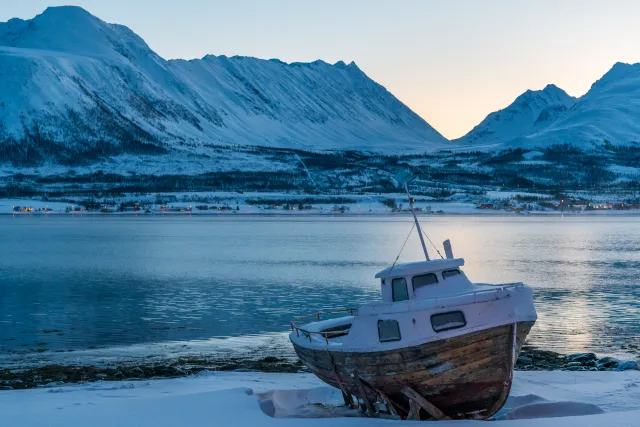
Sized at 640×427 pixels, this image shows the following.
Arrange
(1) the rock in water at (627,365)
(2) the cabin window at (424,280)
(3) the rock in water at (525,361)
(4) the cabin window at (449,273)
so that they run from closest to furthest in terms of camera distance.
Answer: (2) the cabin window at (424,280), (4) the cabin window at (449,273), (1) the rock in water at (627,365), (3) the rock in water at (525,361)

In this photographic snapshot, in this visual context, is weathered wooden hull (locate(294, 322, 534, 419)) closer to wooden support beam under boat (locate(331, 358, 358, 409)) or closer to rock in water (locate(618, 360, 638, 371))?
wooden support beam under boat (locate(331, 358, 358, 409))

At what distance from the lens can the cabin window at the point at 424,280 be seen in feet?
67.5

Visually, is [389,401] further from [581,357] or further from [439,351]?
[581,357]

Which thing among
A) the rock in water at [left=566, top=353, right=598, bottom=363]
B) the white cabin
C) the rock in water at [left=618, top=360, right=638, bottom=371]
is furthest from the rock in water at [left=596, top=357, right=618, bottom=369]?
the white cabin

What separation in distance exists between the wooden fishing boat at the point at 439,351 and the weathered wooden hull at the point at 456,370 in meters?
0.02

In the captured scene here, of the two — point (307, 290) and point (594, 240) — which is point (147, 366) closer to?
point (307, 290)

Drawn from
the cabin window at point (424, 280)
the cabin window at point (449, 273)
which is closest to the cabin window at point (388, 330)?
the cabin window at point (424, 280)

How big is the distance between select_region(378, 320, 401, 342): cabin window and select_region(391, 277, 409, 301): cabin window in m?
1.60

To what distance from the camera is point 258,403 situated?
19.8m

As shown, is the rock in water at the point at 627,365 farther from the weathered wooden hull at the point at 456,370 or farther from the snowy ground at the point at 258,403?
the weathered wooden hull at the point at 456,370

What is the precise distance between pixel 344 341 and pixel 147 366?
912 centimetres

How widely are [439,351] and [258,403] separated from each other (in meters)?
4.79

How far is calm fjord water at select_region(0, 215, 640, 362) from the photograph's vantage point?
34156 mm

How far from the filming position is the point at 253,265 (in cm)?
7181
